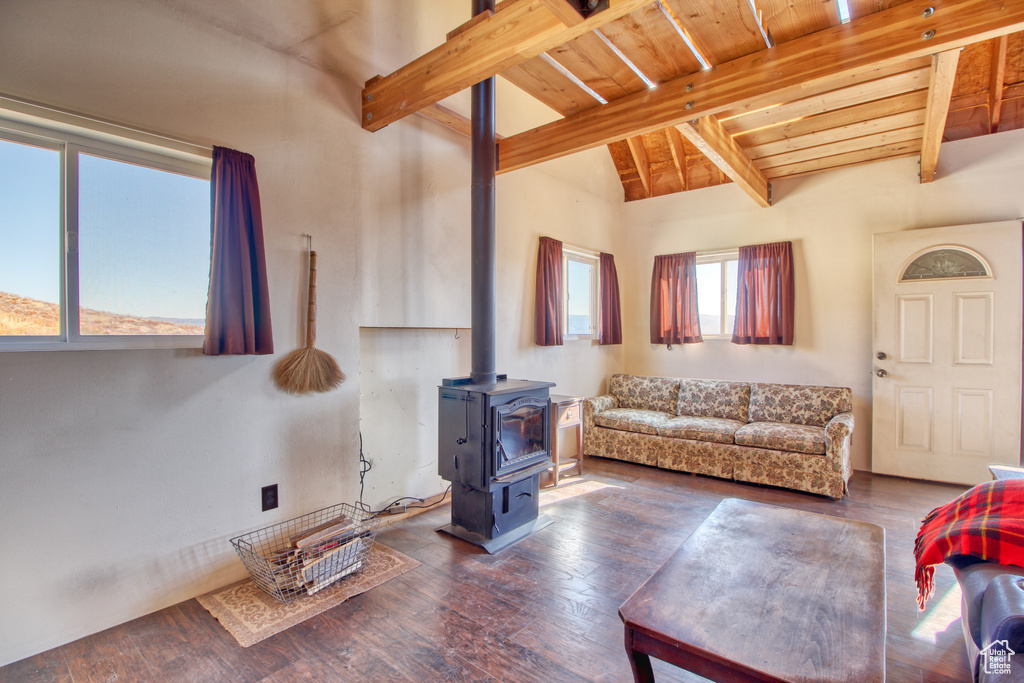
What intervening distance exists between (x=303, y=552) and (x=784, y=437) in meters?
3.46

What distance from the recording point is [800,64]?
2.23 meters

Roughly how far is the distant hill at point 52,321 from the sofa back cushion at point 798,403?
14.6ft

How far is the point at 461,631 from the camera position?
1944 mm

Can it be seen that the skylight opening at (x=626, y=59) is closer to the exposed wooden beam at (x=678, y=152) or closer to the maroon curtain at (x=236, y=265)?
the maroon curtain at (x=236, y=265)

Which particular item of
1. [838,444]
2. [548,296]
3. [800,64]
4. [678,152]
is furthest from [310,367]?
[678,152]

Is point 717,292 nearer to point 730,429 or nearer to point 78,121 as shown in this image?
point 730,429

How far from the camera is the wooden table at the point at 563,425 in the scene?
12.5ft

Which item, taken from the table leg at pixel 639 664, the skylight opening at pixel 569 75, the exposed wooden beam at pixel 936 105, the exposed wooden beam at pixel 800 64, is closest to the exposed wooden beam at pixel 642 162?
the exposed wooden beam at pixel 800 64

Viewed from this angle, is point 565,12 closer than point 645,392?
Yes

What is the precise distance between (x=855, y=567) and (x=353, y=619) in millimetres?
1969

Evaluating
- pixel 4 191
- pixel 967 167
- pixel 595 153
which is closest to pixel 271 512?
pixel 4 191

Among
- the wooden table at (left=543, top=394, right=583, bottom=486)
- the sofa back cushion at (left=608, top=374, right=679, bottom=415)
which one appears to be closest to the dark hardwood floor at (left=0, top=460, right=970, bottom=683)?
the wooden table at (left=543, top=394, right=583, bottom=486)

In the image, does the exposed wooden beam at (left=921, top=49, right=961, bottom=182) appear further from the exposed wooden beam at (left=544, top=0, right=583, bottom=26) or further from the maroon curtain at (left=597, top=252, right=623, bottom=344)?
the maroon curtain at (left=597, top=252, right=623, bottom=344)

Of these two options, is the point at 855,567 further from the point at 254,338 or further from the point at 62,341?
the point at 62,341
